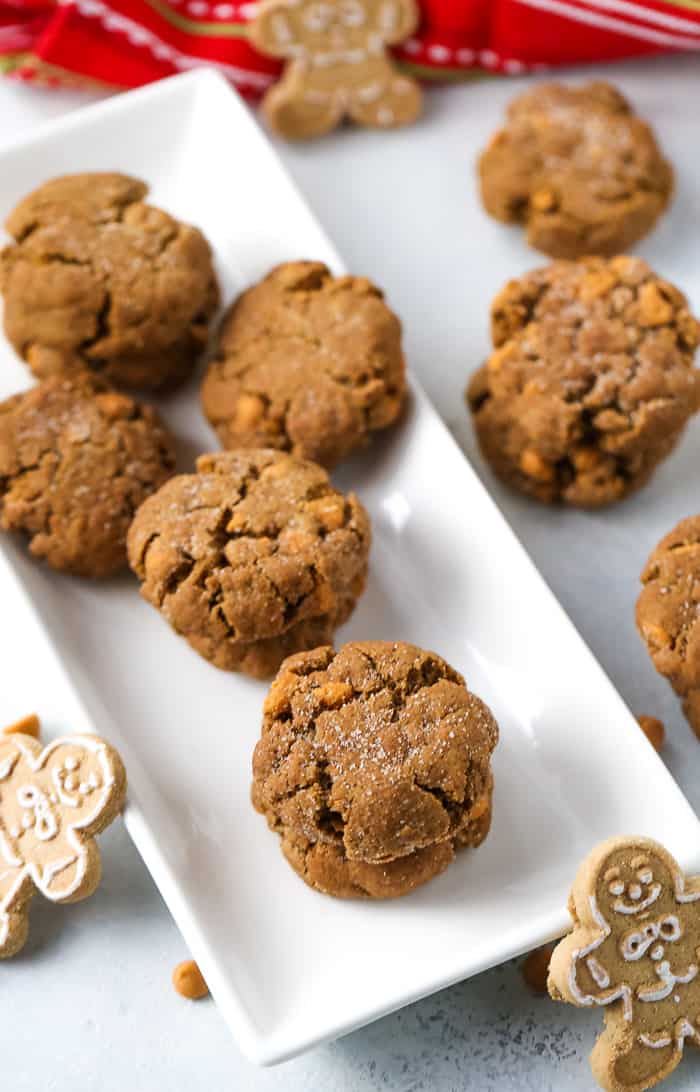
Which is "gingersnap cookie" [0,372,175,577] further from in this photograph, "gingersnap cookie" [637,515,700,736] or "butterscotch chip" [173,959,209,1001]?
"gingersnap cookie" [637,515,700,736]

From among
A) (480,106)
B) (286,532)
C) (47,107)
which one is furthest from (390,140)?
(286,532)

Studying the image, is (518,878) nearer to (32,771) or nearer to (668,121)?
(32,771)

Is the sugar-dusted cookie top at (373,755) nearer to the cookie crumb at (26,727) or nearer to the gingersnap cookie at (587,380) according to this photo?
the cookie crumb at (26,727)

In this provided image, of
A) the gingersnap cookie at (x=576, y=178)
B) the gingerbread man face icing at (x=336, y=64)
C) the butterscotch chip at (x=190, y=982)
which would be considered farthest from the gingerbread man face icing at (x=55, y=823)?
the gingerbread man face icing at (x=336, y=64)

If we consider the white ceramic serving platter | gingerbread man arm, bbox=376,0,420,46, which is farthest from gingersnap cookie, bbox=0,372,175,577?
gingerbread man arm, bbox=376,0,420,46

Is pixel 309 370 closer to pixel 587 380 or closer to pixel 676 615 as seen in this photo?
pixel 587 380

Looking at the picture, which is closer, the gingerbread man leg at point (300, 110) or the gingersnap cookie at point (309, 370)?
the gingersnap cookie at point (309, 370)
